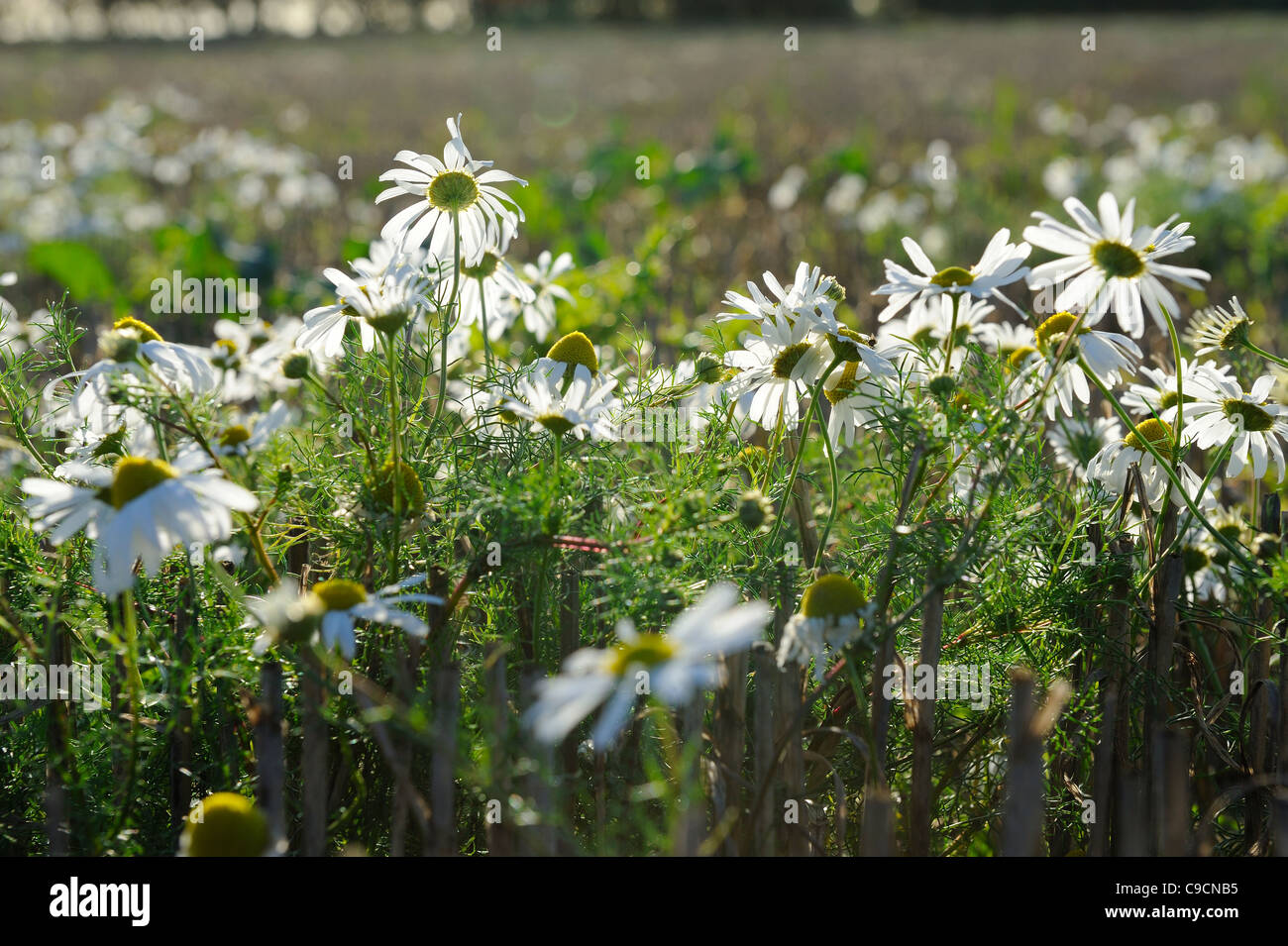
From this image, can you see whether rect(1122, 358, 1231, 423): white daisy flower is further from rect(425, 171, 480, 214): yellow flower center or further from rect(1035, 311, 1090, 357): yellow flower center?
rect(425, 171, 480, 214): yellow flower center

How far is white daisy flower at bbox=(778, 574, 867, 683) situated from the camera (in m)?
1.28

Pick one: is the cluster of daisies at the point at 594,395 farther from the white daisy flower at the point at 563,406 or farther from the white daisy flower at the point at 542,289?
the white daisy flower at the point at 542,289

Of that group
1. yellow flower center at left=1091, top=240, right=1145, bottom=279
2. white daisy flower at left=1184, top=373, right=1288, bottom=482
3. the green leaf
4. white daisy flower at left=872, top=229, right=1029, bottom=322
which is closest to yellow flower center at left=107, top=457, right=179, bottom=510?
white daisy flower at left=872, top=229, right=1029, bottom=322

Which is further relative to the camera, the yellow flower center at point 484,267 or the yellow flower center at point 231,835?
the yellow flower center at point 484,267

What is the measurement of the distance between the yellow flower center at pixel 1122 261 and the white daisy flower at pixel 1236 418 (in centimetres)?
21

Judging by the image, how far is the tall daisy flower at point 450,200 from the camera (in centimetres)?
156

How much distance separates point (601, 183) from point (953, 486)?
229 inches

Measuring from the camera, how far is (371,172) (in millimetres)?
8383

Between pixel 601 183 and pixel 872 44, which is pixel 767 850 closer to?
pixel 601 183

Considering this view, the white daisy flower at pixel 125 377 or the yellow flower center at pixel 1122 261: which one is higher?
the yellow flower center at pixel 1122 261

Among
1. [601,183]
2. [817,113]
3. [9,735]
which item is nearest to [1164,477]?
[9,735]

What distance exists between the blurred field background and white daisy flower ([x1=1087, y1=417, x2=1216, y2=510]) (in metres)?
1.19

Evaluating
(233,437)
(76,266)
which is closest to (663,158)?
(76,266)

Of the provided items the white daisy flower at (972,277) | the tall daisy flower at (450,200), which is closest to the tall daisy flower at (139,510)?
the tall daisy flower at (450,200)
